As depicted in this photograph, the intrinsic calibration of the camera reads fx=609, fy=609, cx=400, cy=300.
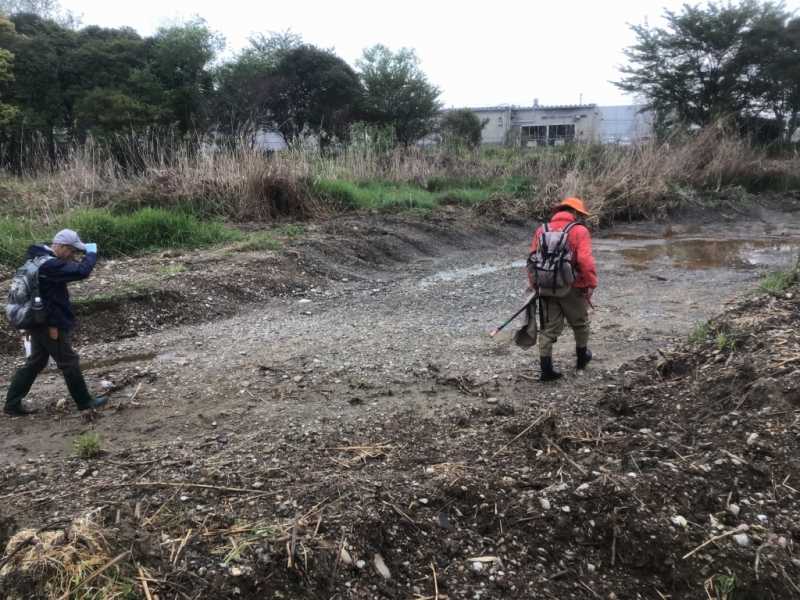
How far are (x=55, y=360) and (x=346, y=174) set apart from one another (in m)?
11.8

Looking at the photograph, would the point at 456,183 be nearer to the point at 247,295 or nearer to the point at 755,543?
the point at 247,295

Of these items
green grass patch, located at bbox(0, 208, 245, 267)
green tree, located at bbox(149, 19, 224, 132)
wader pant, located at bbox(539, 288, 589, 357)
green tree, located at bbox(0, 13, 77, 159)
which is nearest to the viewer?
wader pant, located at bbox(539, 288, 589, 357)

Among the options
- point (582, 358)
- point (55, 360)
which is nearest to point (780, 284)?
point (582, 358)

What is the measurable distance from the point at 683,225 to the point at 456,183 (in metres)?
6.70

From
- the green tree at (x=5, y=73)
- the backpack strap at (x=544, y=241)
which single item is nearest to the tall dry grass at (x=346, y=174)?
the green tree at (x=5, y=73)

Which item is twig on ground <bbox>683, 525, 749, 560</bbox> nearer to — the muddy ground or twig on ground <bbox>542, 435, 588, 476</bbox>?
the muddy ground

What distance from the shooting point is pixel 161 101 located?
941 inches

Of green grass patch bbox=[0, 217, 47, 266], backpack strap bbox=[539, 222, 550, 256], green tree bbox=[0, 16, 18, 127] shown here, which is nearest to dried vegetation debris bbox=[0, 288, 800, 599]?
backpack strap bbox=[539, 222, 550, 256]

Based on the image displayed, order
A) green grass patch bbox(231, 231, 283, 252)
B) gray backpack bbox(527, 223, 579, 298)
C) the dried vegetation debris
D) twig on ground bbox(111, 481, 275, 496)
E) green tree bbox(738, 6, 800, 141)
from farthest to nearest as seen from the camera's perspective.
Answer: green tree bbox(738, 6, 800, 141)
green grass patch bbox(231, 231, 283, 252)
gray backpack bbox(527, 223, 579, 298)
twig on ground bbox(111, 481, 275, 496)
the dried vegetation debris

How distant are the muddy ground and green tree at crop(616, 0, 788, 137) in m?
27.1

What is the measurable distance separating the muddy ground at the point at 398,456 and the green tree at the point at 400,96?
25664 mm

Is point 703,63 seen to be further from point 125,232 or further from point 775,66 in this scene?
point 125,232

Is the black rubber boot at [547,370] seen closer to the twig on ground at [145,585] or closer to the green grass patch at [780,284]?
the green grass patch at [780,284]

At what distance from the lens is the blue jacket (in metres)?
4.59
